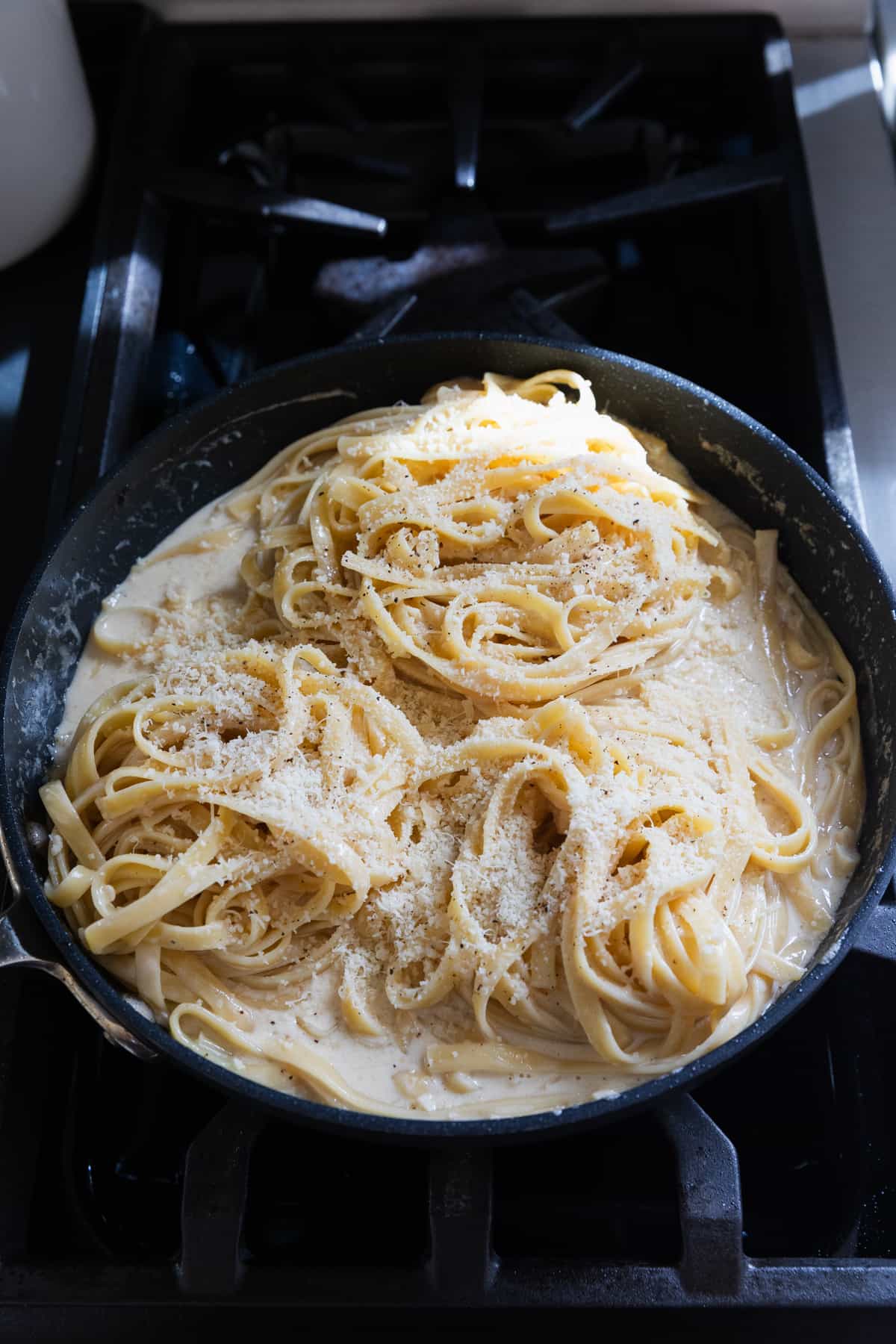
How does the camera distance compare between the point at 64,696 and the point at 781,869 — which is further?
the point at 64,696

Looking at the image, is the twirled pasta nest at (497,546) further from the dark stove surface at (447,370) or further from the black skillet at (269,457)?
the dark stove surface at (447,370)

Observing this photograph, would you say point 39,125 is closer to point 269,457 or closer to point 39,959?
point 269,457

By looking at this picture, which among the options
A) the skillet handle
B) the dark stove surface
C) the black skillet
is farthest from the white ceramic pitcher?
the skillet handle

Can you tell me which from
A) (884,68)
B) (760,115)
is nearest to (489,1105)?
(760,115)

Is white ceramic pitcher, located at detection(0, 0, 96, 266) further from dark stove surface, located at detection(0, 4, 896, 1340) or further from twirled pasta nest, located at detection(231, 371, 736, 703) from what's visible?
twirled pasta nest, located at detection(231, 371, 736, 703)

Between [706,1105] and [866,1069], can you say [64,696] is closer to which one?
[706,1105]

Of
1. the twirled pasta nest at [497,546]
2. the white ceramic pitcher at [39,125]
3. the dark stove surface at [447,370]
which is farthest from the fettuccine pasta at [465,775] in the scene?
the white ceramic pitcher at [39,125]

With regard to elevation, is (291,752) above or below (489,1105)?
above
